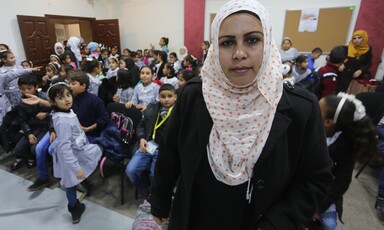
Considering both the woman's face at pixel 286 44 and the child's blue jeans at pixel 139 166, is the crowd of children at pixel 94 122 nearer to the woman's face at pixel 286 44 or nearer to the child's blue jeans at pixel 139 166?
the child's blue jeans at pixel 139 166

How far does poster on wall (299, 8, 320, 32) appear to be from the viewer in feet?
16.4

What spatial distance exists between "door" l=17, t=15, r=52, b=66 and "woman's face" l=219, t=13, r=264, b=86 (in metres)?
6.87

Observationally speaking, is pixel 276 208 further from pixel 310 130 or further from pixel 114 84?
pixel 114 84

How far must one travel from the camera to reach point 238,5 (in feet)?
2.13

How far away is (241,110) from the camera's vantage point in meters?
0.71

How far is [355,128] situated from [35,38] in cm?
737

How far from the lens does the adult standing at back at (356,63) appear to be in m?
3.82

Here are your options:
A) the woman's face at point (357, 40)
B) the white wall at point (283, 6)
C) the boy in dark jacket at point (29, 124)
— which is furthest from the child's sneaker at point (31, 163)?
the white wall at point (283, 6)

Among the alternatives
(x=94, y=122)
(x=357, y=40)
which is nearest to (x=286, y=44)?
(x=357, y=40)

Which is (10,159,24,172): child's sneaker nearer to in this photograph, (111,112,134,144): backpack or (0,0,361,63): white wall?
(111,112,134,144): backpack

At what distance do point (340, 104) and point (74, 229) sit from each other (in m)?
2.23

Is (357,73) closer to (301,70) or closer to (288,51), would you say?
(301,70)

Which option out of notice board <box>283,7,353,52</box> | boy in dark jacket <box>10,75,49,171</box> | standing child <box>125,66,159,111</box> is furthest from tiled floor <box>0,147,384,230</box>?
notice board <box>283,7,353,52</box>

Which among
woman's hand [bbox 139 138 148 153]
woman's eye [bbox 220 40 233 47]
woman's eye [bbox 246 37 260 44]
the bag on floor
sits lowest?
the bag on floor
